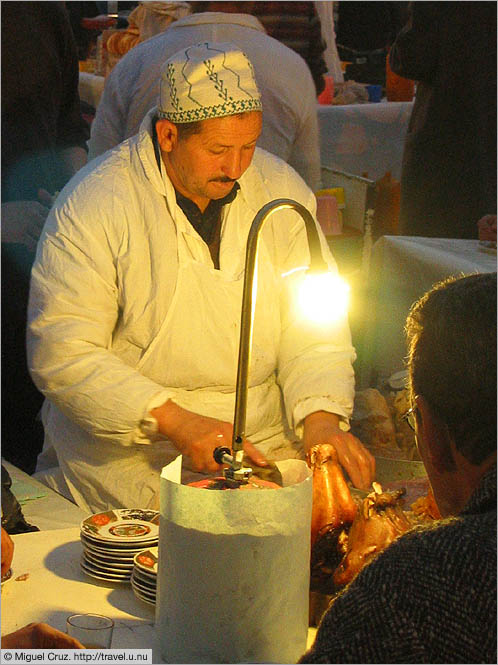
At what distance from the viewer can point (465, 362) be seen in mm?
1247

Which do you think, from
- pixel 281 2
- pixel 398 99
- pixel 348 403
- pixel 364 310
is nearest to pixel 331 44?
pixel 398 99

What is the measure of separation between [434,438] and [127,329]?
1.49m

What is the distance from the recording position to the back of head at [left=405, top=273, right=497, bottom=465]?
1.24 meters

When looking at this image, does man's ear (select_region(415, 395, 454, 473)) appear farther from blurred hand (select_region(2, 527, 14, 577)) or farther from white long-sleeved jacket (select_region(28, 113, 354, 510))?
white long-sleeved jacket (select_region(28, 113, 354, 510))

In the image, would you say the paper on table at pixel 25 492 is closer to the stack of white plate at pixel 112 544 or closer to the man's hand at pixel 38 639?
the stack of white plate at pixel 112 544

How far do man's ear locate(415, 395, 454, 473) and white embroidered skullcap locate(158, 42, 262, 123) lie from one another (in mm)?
1385

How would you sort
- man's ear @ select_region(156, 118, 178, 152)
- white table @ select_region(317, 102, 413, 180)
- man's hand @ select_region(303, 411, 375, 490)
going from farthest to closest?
white table @ select_region(317, 102, 413, 180)
man's ear @ select_region(156, 118, 178, 152)
man's hand @ select_region(303, 411, 375, 490)

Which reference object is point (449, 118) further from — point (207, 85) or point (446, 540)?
point (446, 540)

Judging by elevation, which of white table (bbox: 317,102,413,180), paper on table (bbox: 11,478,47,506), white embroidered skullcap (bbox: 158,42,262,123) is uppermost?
white embroidered skullcap (bbox: 158,42,262,123)

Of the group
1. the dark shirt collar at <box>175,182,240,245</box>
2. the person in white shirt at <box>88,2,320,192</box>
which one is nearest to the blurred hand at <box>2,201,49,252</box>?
the person in white shirt at <box>88,2,320,192</box>

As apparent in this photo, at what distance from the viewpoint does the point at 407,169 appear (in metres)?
5.09

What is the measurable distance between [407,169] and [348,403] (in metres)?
2.69

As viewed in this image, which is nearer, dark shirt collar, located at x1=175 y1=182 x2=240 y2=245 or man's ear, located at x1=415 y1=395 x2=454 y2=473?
man's ear, located at x1=415 y1=395 x2=454 y2=473

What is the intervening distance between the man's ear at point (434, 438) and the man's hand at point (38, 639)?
2.07ft
